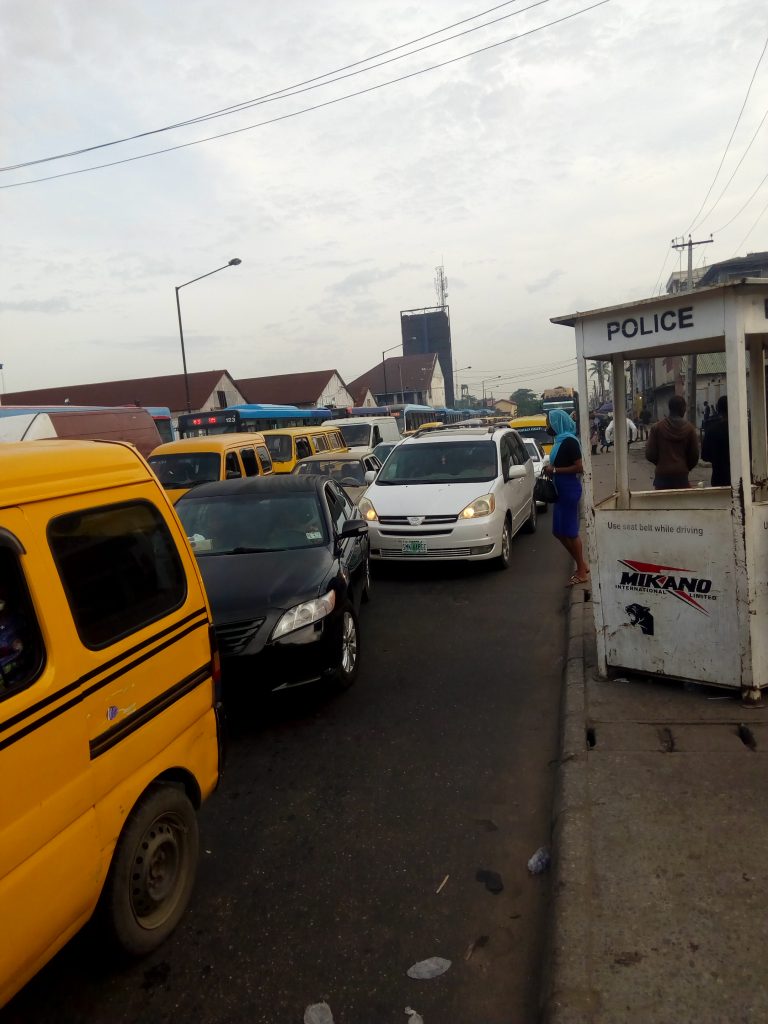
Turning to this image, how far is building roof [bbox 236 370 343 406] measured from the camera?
2579 inches

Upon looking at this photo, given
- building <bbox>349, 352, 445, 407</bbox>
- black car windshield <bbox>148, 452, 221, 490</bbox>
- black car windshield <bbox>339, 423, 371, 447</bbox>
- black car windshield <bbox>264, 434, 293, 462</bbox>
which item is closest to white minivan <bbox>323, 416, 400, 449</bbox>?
black car windshield <bbox>339, 423, 371, 447</bbox>

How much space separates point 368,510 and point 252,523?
3340 mm

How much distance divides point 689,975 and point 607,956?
278mm

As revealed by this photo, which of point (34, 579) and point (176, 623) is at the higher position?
point (34, 579)

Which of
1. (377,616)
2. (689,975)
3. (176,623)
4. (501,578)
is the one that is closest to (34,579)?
(176,623)

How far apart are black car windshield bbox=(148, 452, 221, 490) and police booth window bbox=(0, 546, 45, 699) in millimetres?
9050

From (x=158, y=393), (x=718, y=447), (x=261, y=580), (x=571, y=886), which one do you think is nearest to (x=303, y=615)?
(x=261, y=580)

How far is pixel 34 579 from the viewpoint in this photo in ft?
7.76

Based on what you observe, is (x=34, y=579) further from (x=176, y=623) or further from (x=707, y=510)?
(x=707, y=510)

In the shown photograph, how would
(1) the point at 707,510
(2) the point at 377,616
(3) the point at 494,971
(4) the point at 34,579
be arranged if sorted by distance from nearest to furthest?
(4) the point at 34,579 < (3) the point at 494,971 < (1) the point at 707,510 < (2) the point at 377,616

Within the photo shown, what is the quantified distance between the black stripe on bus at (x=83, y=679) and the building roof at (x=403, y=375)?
92.5 metres

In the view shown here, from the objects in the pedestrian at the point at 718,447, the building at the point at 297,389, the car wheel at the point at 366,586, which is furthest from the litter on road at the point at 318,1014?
the building at the point at 297,389

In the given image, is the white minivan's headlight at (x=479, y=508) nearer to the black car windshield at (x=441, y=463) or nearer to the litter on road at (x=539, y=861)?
the black car windshield at (x=441, y=463)

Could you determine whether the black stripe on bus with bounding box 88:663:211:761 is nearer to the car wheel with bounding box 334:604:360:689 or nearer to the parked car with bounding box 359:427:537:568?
the car wheel with bounding box 334:604:360:689
